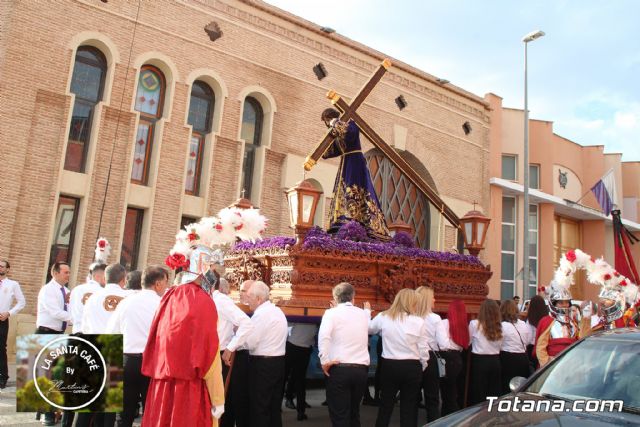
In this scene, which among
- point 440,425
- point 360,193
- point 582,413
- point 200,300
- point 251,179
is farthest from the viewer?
point 251,179

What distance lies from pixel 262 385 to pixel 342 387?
932 mm

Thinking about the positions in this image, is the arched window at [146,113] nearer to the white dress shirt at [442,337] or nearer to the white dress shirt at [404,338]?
the white dress shirt at [442,337]

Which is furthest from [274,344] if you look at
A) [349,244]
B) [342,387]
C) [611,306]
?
[611,306]

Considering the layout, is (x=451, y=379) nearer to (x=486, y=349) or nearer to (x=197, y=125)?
(x=486, y=349)

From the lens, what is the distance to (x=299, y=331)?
821 centimetres

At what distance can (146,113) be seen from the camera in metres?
15.0

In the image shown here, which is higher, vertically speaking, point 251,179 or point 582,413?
point 251,179

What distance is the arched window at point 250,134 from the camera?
16844 millimetres

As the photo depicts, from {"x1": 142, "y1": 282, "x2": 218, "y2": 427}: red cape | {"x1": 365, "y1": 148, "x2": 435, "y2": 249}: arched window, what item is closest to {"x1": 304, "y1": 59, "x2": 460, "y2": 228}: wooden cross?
{"x1": 142, "y1": 282, "x2": 218, "y2": 427}: red cape

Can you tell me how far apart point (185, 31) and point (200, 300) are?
41.6ft

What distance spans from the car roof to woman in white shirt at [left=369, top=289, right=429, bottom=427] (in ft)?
7.32

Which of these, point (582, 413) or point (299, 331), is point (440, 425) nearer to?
point (582, 413)

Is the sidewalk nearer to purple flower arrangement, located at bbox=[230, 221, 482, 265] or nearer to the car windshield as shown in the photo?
purple flower arrangement, located at bbox=[230, 221, 482, 265]

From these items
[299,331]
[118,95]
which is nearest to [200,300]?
[299,331]
